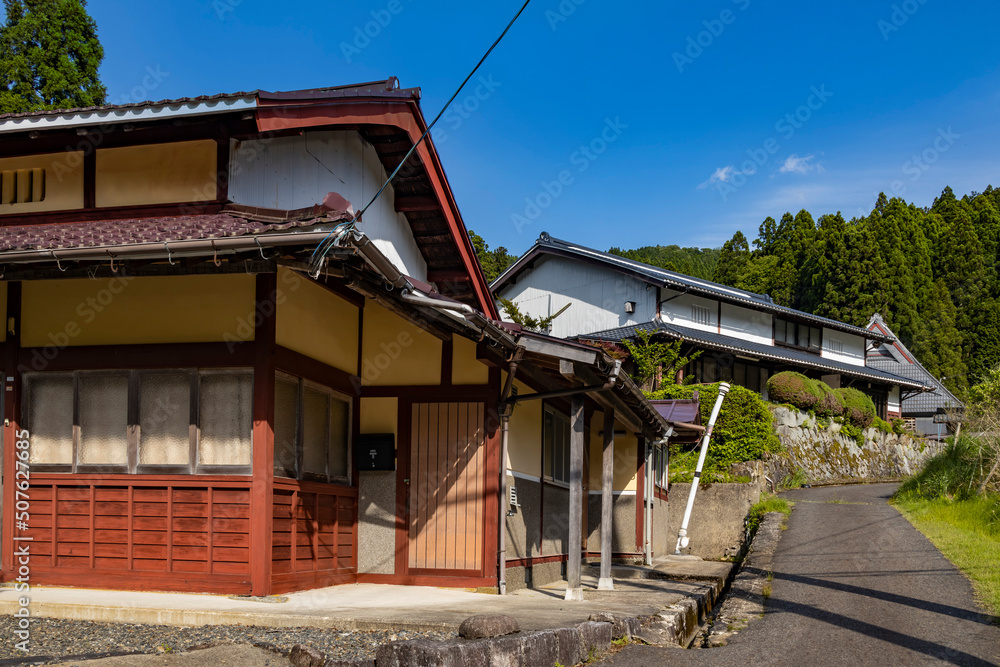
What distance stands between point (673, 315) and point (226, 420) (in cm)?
2198

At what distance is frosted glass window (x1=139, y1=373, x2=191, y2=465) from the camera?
25.0ft

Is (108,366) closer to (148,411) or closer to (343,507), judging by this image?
(148,411)

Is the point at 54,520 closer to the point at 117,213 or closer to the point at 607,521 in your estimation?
the point at 117,213

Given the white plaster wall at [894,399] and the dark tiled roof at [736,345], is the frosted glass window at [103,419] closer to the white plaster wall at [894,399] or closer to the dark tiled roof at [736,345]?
the dark tiled roof at [736,345]

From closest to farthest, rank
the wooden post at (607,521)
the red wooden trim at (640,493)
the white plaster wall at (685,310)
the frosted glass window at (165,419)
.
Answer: the frosted glass window at (165,419) < the wooden post at (607,521) < the red wooden trim at (640,493) < the white plaster wall at (685,310)

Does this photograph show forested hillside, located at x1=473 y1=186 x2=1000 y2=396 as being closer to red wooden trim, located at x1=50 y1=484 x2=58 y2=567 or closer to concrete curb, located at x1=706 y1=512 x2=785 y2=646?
concrete curb, located at x1=706 y1=512 x2=785 y2=646

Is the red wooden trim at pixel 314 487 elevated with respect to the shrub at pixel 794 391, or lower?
lower

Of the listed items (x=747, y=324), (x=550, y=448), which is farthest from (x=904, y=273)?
(x=550, y=448)

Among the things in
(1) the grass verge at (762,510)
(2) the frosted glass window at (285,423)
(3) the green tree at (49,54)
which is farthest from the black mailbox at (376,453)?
(3) the green tree at (49,54)

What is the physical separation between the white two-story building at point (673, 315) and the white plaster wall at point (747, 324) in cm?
4

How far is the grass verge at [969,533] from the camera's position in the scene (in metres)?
9.35

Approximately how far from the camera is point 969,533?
12570 millimetres

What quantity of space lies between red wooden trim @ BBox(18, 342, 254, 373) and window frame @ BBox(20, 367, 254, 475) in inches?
2.3

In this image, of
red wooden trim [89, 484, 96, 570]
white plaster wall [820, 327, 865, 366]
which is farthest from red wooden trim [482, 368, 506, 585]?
white plaster wall [820, 327, 865, 366]
